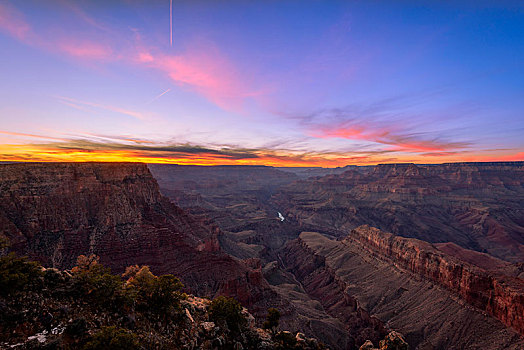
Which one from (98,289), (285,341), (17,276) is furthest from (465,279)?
(17,276)

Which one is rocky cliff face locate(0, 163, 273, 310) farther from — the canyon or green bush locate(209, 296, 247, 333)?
green bush locate(209, 296, 247, 333)

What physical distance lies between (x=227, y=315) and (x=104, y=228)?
46.0 metres

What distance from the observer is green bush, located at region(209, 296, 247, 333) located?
25.2 metres

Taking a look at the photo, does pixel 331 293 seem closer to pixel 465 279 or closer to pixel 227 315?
pixel 465 279

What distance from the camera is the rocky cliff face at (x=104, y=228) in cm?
4847

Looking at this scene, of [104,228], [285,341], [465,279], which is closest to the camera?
[285,341]

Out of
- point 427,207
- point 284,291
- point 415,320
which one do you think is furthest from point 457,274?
point 427,207

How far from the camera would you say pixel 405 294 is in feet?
198

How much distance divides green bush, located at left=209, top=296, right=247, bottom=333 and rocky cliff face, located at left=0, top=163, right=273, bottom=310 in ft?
105

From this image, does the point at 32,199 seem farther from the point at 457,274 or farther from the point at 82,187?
the point at 457,274

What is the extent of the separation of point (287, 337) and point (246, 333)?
16.7ft

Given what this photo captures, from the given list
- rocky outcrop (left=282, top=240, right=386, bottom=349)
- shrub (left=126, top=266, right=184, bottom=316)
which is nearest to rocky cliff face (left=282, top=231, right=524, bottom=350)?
rocky outcrop (left=282, top=240, right=386, bottom=349)

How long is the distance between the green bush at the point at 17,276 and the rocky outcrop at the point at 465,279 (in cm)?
6676

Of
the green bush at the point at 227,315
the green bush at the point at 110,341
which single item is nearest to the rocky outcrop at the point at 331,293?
the green bush at the point at 227,315
